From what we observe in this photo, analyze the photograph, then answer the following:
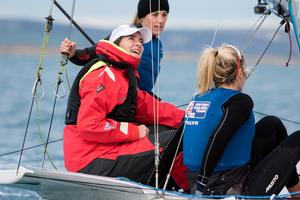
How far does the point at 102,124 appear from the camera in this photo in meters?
5.20

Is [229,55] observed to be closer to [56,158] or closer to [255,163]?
[255,163]

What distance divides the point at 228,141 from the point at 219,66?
0.40 metres

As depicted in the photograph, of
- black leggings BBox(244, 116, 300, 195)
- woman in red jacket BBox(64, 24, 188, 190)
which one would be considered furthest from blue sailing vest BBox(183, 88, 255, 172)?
woman in red jacket BBox(64, 24, 188, 190)

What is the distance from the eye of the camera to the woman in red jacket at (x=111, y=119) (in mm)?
5227

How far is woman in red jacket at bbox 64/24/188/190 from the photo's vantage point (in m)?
5.23

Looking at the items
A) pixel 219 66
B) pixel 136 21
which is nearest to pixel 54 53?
pixel 136 21

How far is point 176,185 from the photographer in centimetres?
552

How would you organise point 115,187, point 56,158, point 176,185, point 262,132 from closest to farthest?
point 115,187, point 262,132, point 176,185, point 56,158

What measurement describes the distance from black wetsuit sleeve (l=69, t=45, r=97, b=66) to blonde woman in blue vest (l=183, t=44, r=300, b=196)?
1244mm

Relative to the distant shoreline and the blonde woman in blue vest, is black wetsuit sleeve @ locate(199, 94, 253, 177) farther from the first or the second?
the distant shoreline

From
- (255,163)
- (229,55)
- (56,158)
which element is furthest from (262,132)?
(56,158)

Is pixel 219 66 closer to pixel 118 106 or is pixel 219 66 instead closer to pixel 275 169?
pixel 275 169

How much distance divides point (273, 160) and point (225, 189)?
0.29m

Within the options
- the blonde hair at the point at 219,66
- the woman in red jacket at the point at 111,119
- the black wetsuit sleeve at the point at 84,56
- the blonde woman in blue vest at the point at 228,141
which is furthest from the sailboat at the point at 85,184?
the black wetsuit sleeve at the point at 84,56
